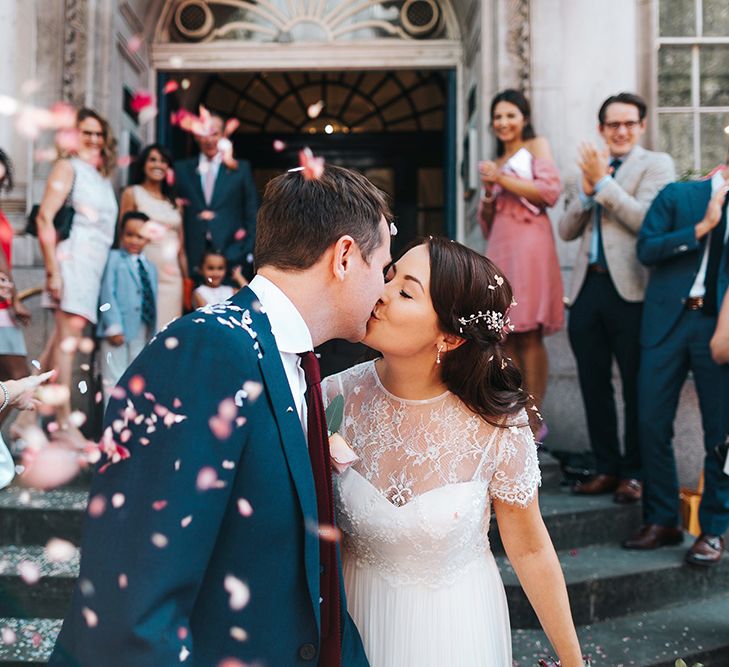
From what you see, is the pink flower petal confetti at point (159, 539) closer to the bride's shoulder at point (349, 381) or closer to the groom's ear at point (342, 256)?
the groom's ear at point (342, 256)

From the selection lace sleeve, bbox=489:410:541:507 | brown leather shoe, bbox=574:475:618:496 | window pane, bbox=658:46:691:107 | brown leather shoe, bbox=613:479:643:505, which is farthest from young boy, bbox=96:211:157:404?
window pane, bbox=658:46:691:107

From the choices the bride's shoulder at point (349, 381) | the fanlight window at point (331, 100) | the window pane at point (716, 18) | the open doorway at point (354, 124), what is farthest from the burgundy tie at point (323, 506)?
the fanlight window at point (331, 100)

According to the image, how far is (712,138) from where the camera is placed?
687 centimetres

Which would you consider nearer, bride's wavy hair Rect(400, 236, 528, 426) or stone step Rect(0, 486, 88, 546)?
bride's wavy hair Rect(400, 236, 528, 426)

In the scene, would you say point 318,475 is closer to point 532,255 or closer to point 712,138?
point 532,255

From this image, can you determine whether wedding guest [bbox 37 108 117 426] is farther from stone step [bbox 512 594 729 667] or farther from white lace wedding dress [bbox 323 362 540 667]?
white lace wedding dress [bbox 323 362 540 667]

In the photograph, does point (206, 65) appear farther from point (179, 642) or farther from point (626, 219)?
point (179, 642)

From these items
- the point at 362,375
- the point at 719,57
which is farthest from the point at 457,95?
the point at 362,375

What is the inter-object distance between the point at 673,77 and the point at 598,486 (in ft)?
12.5

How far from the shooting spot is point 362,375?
2615 mm

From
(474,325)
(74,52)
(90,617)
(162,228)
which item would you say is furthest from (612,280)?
(74,52)

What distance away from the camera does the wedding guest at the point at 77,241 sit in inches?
202

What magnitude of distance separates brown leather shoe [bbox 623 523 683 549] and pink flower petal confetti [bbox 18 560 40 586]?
3.01 m

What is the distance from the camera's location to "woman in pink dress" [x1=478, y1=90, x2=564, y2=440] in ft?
16.8
